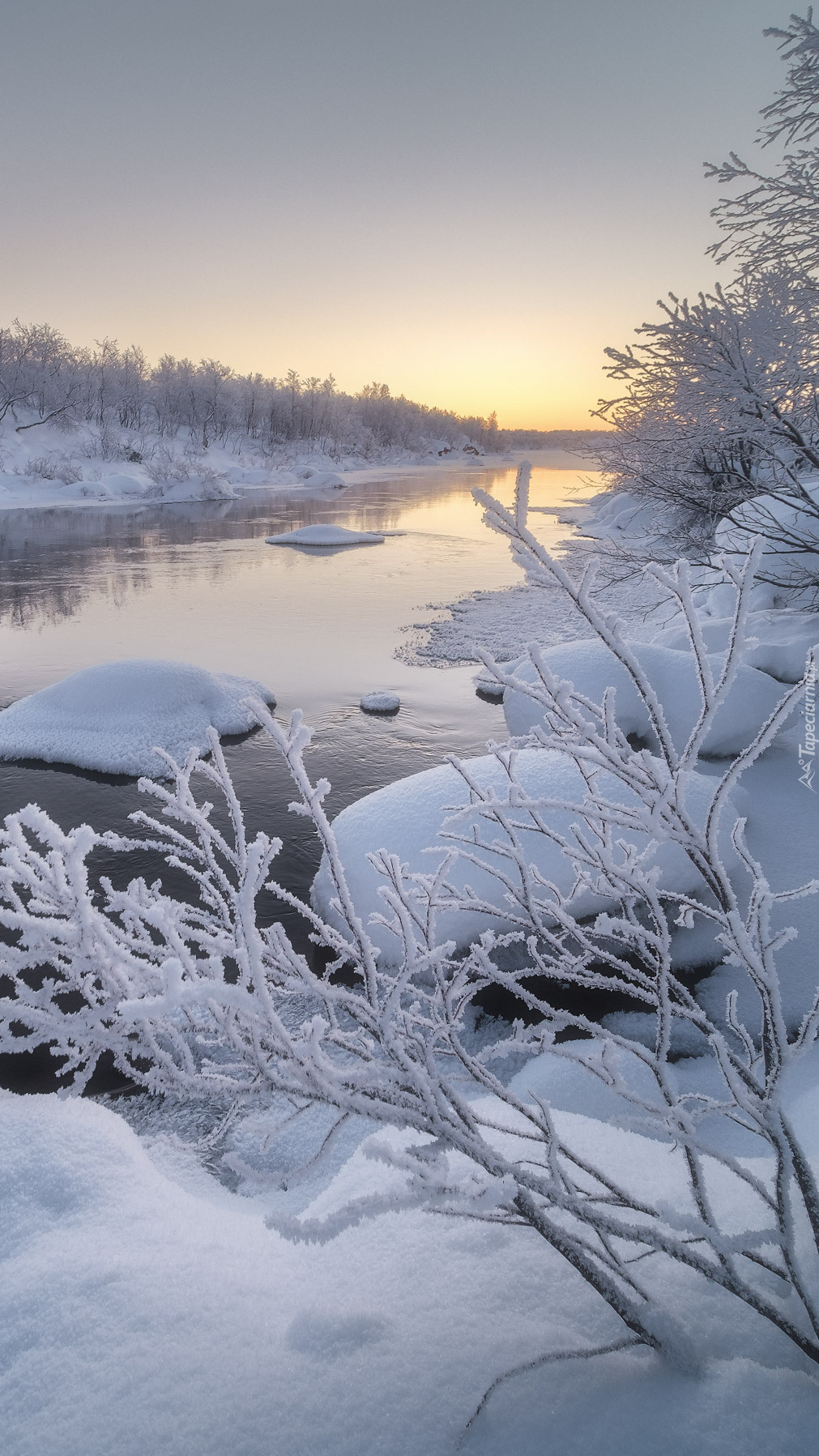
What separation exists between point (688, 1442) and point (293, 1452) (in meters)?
0.79

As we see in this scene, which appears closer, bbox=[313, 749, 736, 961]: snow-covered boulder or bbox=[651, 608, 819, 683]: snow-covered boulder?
bbox=[313, 749, 736, 961]: snow-covered boulder

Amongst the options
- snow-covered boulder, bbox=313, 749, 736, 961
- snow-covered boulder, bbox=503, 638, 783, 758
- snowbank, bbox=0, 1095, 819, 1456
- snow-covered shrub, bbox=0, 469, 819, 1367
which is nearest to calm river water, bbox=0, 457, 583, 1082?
snow-covered boulder, bbox=313, 749, 736, 961

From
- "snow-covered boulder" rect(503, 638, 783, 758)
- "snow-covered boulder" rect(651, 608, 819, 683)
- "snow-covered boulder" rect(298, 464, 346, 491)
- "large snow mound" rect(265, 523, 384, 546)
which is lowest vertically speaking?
"snow-covered boulder" rect(503, 638, 783, 758)

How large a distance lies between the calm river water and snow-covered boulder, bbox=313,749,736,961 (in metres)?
1.14

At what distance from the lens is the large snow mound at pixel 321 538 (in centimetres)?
2580

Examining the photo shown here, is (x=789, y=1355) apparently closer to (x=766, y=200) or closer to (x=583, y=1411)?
(x=583, y=1411)

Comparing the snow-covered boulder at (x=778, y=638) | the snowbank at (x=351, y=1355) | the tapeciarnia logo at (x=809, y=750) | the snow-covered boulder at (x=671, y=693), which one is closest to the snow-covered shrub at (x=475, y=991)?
the snowbank at (x=351, y=1355)

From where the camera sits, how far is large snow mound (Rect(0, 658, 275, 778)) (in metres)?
8.60

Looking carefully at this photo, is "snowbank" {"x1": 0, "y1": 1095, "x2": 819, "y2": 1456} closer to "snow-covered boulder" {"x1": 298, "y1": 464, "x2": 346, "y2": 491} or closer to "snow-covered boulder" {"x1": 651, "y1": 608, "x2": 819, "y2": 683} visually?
"snow-covered boulder" {"x1": 651, "y1": 608, "x2": 819, "y2": 683}

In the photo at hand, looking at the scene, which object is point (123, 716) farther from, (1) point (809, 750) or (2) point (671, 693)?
(1) point (809, 750)

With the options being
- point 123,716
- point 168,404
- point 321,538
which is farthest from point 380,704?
point 168,404

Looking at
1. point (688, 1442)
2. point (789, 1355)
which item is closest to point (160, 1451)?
point (688, 1442)

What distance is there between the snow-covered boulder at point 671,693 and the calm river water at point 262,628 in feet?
6.28

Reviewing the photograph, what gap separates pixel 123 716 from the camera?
916 cm
